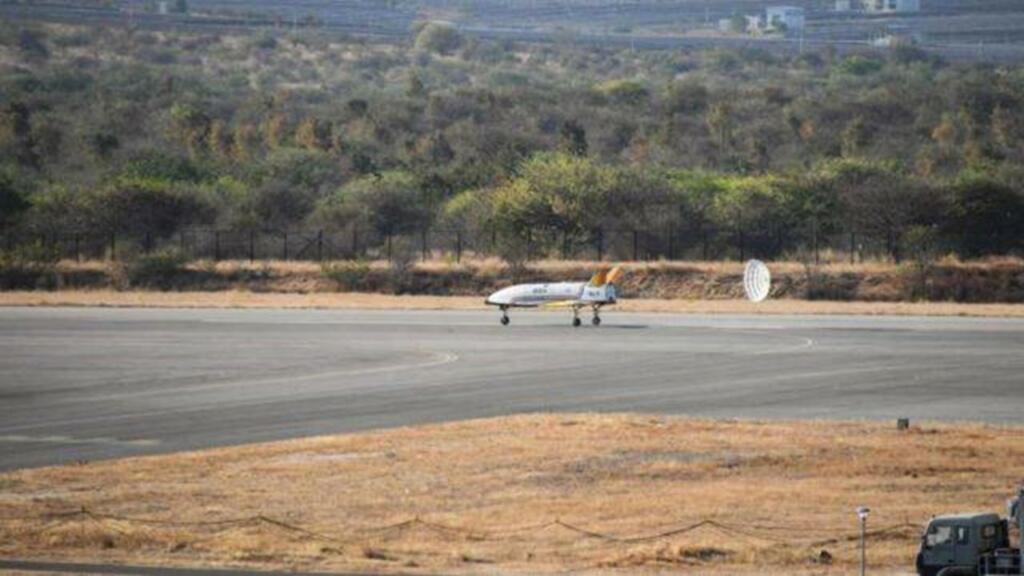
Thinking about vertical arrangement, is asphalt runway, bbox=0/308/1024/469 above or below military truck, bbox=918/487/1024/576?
below

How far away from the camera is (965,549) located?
27.7 metres

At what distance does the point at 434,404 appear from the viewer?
54.8 m

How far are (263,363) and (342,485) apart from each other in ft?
84.3

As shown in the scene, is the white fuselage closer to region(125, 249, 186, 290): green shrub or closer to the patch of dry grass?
the patch of dry grass

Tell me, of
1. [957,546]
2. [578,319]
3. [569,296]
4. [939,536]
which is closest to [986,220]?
[569,296]

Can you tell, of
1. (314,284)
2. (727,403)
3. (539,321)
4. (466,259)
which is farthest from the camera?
(466,259)

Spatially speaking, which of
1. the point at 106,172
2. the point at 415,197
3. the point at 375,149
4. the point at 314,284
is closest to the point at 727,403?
the point at 314,284

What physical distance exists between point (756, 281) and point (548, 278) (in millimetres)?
12359

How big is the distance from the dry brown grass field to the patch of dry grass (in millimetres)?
39632

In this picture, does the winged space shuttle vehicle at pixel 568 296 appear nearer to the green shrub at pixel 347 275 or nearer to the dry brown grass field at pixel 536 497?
the green shrub at pixel 347 275

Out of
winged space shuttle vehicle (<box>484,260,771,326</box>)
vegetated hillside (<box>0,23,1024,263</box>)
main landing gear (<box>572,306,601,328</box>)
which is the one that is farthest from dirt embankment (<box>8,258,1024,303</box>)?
main landing gear (<box>572,306,601,328</box>)

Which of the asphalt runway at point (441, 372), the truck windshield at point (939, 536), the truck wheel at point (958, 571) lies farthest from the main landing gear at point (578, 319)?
the truck wheel at point (958, 571)

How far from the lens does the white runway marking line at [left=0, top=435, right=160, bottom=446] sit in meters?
47.1

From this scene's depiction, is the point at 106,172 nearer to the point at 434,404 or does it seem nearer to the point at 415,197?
the point at 415,197
